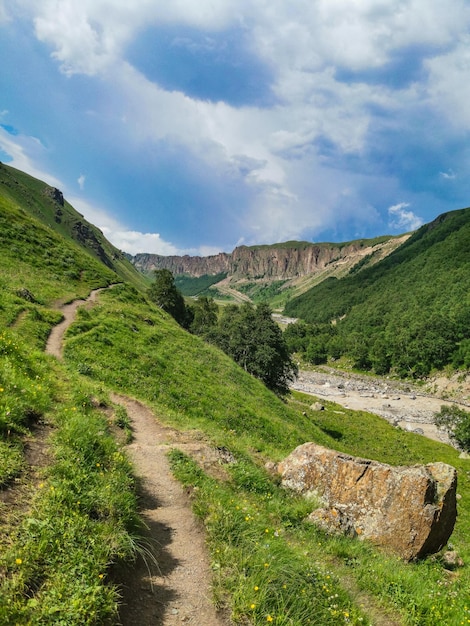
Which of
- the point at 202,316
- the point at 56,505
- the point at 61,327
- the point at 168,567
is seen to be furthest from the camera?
the point at 202,316

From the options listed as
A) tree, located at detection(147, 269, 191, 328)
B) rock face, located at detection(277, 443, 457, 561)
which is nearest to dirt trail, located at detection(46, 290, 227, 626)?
rock face, located at detection(277, 443, 457, 561)

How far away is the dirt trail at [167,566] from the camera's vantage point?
5215 mm

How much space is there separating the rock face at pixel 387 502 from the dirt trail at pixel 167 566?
419 centimetres

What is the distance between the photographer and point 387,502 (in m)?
9.89

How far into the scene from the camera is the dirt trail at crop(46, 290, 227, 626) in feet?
17.1

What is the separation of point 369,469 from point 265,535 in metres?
4.88

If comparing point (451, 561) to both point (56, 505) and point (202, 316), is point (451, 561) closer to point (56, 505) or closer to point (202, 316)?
point (56, 505)

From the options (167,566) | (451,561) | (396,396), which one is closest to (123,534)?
(167,566)

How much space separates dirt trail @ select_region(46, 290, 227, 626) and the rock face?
165 inches

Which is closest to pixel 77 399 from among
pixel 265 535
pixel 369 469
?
pixel 265 535

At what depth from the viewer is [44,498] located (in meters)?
5.68

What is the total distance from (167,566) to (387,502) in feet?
22.9

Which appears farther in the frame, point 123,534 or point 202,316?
point 202,316

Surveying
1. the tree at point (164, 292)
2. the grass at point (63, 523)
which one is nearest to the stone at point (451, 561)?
the grass at point (63, 523)
